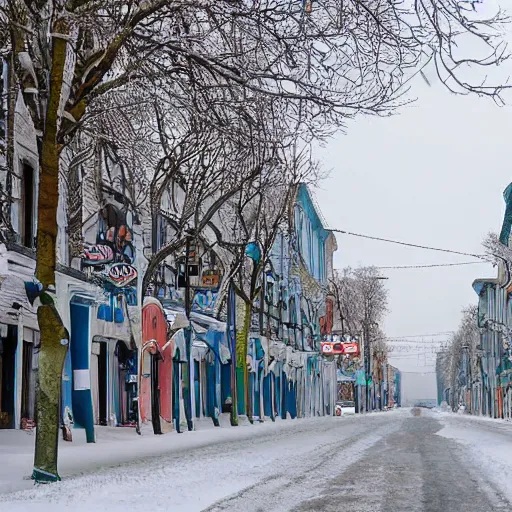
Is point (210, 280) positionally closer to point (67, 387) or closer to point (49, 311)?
point (67, 387)

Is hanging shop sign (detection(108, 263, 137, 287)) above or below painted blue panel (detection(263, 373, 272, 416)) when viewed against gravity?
above

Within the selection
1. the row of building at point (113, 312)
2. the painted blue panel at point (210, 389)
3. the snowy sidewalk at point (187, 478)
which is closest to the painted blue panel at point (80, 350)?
the row of building at point (113, 312)

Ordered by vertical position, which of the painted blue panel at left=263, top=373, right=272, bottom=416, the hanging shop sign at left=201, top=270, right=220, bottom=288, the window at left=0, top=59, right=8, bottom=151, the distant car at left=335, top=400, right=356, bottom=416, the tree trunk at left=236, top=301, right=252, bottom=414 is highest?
the window at left=0, top=59, right=8, bottom=151

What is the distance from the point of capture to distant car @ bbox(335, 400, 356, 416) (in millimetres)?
86106

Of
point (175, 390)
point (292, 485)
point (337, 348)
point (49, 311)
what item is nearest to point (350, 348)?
point (337, 348)

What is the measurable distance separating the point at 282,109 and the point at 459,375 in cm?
14551

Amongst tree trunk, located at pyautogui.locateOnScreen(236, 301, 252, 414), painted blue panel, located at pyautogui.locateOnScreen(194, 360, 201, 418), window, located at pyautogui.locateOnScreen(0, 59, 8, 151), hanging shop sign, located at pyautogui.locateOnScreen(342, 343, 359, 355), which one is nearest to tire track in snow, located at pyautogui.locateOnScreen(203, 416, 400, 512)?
window, located at pyautogui.locateOnScreen(0, 59, 8, 151)

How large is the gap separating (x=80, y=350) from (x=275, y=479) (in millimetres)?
13635

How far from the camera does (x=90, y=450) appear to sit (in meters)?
21.9

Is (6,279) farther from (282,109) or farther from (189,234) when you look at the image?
(189,234)

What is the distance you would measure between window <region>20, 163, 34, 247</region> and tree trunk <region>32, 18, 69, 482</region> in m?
9.89

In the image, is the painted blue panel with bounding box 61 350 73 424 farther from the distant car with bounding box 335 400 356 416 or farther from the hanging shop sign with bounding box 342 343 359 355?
the distant car with bounding box 335 400 356 416

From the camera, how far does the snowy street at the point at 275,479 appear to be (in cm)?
1079

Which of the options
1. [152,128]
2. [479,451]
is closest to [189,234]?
[152,128]
